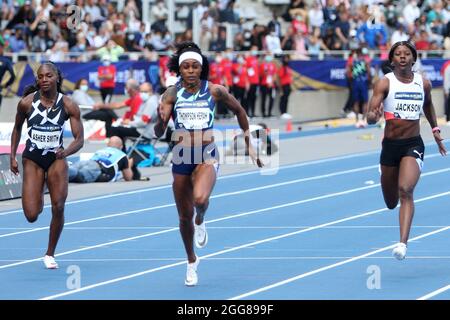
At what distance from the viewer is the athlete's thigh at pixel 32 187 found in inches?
491

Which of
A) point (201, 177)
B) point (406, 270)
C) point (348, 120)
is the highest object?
point (201, 177)

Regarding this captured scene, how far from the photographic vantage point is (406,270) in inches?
479

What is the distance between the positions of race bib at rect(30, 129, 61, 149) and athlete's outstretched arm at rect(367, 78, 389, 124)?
2749 millimetres

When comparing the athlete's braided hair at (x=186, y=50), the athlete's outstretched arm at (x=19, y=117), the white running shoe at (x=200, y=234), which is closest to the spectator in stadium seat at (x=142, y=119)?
the athlete's outstretched arm at (x=19, y=117)

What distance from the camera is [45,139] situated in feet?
41.1

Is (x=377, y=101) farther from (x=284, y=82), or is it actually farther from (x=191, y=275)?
(x=284, y=82)

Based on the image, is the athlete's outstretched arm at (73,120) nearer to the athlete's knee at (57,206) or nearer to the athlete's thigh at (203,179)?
the athlete's knee at (57,206)

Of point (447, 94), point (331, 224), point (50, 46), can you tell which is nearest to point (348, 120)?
point (447, 94)

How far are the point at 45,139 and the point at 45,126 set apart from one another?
0.38ft

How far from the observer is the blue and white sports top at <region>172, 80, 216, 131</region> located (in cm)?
1152

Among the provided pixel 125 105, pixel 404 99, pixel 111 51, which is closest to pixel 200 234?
pixel 404 99
